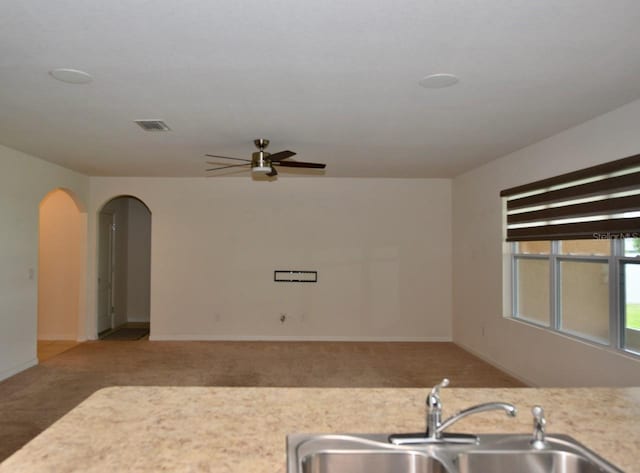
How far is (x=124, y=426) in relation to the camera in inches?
56.5

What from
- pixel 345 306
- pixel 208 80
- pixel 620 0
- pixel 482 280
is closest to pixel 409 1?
pixel 620 0

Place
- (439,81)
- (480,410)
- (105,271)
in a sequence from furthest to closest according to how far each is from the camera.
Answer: (105,271) < (439,81) < (480,410)

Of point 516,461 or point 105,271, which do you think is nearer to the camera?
point 516,461

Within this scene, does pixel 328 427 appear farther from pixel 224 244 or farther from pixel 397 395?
pixel 224 244

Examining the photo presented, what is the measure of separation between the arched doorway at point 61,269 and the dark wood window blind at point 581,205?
642 centimetres

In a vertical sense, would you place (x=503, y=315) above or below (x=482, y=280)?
below

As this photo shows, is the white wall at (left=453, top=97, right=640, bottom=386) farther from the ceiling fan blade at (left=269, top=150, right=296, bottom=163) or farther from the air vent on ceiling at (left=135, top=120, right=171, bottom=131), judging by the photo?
the air vent on ceiling at (left=135, top=120, right=171, bottom=131)

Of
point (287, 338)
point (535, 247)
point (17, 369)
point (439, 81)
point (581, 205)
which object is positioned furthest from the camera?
point (287, 338)

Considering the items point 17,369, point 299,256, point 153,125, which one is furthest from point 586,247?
point 17,369

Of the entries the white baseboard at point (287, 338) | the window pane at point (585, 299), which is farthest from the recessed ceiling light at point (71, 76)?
the white baseboard at point (287, 338)

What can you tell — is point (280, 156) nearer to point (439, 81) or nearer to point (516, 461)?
point (439, 81)

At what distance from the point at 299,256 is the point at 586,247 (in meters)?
4.26

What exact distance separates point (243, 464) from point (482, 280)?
5.46 meters

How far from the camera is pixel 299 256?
7.26m
